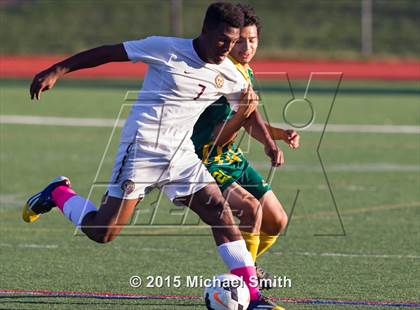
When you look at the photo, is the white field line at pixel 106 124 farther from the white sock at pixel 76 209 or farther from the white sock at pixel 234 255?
the white sock at pixel 234 255

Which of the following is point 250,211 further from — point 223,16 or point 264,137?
point 223,16

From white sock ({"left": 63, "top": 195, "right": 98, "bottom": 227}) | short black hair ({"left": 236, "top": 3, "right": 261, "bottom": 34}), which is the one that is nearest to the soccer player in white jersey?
white sock ({"left": 63, "top": 195, "right": 98, "bottom": 227})

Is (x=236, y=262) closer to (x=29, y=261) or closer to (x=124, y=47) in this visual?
(x=124, y=47)

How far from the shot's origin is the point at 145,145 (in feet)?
21.8

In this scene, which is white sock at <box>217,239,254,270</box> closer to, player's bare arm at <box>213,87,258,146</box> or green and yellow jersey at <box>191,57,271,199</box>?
green and yellow jersey at <box>191,57,271,199</box>

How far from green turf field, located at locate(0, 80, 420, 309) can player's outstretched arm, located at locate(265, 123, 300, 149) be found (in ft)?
3.36

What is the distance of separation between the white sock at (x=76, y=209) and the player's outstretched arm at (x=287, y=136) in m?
1.34

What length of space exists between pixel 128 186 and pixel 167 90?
64cm

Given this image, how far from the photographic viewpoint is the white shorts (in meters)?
6.64

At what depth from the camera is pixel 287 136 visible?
728 cm

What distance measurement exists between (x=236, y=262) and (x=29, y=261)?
8.34 ft

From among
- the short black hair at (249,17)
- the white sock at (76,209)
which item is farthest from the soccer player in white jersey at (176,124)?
the short black hair at (249,17)

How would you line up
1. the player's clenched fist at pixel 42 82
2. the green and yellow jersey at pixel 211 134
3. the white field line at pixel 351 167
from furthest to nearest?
the white field line at pixel 351 167
the green and yellow jersey at pixel 211 134
the player's clenched fist at pixel 42 82

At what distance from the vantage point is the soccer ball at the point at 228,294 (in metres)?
6.34
